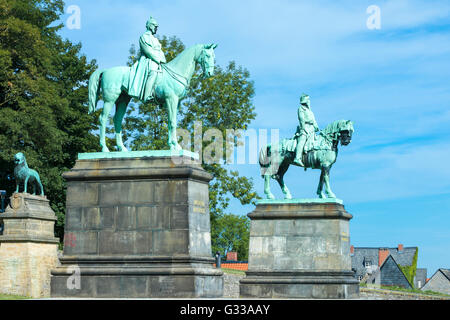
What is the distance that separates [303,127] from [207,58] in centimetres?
838

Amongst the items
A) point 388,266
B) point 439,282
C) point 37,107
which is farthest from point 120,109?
point 439,282

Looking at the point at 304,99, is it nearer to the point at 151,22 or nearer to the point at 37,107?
the point at 151,22

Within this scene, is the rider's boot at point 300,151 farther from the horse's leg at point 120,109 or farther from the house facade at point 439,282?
the house facade at point 439,282

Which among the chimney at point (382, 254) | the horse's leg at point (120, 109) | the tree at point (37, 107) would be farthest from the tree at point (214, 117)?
the chimney at point (382, 254)

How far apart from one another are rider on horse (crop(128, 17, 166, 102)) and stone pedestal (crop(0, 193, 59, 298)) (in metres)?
13.6

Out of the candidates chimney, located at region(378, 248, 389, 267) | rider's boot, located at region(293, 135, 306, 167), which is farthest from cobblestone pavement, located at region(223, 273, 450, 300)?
chimney, located at region(378, 248, 389, 267)

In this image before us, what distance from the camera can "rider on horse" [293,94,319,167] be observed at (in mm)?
25484

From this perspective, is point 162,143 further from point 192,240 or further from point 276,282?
point 192,240

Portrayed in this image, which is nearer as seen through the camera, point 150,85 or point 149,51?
point 150,85

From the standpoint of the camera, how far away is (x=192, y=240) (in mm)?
16453

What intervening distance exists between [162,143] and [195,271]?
24.3m

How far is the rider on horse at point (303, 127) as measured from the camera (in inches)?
1003

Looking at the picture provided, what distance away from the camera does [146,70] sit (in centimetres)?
1800
